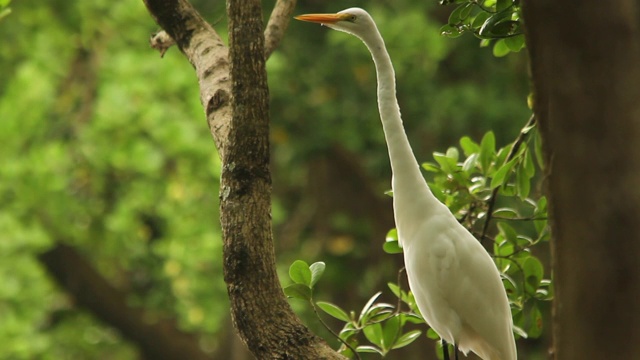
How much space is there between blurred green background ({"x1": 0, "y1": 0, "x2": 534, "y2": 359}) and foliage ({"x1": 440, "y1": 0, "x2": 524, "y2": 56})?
3345 millimetres

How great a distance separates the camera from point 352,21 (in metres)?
1.88

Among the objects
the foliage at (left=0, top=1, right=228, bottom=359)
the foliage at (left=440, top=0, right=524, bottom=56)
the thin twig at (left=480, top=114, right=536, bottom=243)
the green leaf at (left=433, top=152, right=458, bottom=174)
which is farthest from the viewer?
the foliage at (left=0, top=1, right=228, bottom=359)

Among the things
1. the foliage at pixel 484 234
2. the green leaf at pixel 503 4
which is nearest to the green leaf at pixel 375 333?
the foliage at pixel 484 234

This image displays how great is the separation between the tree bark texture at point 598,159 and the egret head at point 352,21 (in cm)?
102

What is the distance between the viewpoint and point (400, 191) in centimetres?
192

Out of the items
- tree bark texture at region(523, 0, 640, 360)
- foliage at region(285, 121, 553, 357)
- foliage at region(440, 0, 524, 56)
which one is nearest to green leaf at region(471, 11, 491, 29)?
foliage at region(440, 0, 524, 56)

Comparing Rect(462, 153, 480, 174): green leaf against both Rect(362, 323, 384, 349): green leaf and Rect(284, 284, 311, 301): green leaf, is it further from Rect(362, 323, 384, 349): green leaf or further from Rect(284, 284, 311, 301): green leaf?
Rect(284, 284, 311, 301): green leaf

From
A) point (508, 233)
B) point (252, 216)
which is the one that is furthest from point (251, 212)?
point (508, 233)

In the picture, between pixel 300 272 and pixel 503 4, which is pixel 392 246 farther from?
pixel 503 4

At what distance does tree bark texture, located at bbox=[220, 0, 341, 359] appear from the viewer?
1.55 m

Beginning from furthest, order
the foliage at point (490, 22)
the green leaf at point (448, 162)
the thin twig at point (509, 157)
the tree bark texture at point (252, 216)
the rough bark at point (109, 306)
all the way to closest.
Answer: the rough bark at point (109, 306) < the green leaf at point (448, 162) < the thin twig at point (509, 157) < the foliage at point (490, 22) < the tree bark texture at point (252, 216)

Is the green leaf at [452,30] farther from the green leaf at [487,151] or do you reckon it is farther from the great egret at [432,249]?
the green leaf at [487,151]

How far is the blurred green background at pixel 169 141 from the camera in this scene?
523cm

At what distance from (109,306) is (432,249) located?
4138 mm
